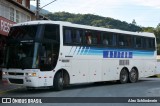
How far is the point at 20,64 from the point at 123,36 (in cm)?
949

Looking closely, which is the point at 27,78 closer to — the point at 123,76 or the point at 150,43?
the point at 123,76

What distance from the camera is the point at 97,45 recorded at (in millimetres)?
23531

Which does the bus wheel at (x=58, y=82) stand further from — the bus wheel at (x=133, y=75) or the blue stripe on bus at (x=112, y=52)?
the bus wheel at (x=133, y=75)

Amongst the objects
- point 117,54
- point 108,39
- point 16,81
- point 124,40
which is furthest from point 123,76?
point 16,81

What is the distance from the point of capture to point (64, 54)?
2052 centimetres

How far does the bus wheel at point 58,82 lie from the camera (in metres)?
19.8

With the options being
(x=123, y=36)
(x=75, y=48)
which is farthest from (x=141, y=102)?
(x=123, y=36)

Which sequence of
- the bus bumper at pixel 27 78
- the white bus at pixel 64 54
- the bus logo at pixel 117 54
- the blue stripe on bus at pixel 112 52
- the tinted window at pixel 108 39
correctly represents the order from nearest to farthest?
the bus bumper at pixel 27 78 < the white bus at pixel 64 54 < the blue stripe on bus at pixel 112 52 < the tinted window at pixel 108 39 < the bus logo at pixel 117 54

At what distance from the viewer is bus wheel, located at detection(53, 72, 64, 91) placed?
19828 millimetres

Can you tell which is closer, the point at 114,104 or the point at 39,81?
the point at 114,104

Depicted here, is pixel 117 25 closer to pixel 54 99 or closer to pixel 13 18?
pixel 13 18

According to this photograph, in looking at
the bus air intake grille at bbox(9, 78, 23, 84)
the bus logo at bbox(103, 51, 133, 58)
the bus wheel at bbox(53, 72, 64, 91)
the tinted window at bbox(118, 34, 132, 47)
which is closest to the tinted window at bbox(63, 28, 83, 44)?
the bus wheel at bbox(53, 72, 64, 91)

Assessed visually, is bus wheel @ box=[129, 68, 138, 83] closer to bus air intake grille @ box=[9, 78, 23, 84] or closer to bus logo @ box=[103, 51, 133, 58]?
bus logo @ box=[103, 51, 133, 58]

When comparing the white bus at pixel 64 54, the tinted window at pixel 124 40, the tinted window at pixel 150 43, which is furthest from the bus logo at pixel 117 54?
the tinted window at pixel 150 43
